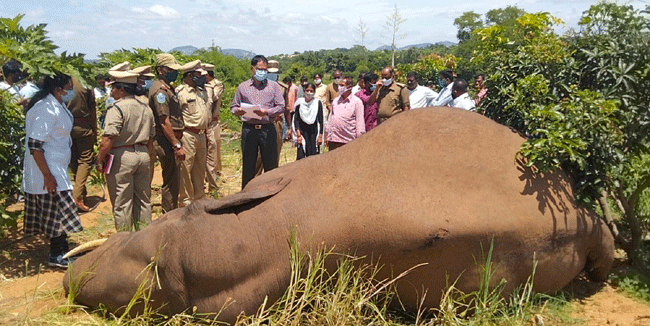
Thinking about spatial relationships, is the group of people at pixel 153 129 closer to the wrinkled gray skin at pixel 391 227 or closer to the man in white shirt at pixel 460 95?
the man in white shirt at pixel 460 95

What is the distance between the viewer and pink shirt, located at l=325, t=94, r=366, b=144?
23.6ft

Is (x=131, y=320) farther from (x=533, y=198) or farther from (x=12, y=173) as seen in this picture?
(x=533, y=198)

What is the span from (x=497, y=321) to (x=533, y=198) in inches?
33.3

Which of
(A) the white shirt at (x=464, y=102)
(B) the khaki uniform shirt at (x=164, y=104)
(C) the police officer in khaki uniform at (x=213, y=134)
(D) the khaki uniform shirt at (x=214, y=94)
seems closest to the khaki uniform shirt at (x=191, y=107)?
(B) the khaki uniform shirt at (x=164, y=104)

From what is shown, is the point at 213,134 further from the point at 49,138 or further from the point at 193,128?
the point at 49,138

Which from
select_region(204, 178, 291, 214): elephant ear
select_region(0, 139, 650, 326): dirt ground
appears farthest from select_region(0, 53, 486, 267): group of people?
select_region(204, 178, 291, 214): elephant ear

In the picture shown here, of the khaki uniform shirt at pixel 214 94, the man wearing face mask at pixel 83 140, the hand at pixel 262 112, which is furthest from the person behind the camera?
the khaki uniform shirt at pixel 214 94

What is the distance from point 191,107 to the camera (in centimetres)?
670

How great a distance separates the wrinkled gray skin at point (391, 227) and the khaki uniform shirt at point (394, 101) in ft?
12.4

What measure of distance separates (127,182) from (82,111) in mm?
2227

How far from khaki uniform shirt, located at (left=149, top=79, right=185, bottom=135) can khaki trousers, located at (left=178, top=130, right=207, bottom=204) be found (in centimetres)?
33

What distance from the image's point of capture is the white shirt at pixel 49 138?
Result: 457cm

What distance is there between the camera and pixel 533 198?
11.6 ft

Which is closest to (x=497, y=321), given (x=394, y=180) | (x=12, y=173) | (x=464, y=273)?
(x=464, y=273)
